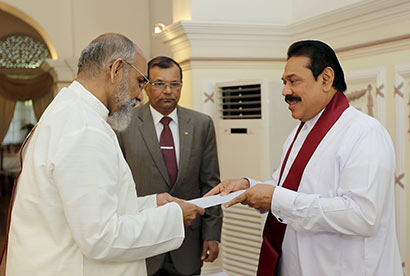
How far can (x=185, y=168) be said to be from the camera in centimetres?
274

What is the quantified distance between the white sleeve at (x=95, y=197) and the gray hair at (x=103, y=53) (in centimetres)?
27

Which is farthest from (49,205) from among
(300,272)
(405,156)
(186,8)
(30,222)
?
(186,8)

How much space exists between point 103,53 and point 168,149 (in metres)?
1.14

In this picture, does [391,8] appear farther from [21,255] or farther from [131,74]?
[21,255]

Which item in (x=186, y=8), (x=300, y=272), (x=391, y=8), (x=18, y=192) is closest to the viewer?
(x=18, y=192)

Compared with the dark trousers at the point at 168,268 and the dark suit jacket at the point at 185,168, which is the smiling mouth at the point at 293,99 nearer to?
the dark suit jacket at the point at 185,168

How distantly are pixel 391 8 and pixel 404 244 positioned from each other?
55.2 inches

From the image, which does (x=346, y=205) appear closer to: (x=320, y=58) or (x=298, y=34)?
(x=320, y=58)

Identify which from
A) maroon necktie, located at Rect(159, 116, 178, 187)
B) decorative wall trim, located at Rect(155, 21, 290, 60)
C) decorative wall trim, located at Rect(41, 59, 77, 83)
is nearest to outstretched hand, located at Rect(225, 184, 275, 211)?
maroon necktie, located at Rect(159, 116, 178, 187)

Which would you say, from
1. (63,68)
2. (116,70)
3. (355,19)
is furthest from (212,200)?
(63,68)

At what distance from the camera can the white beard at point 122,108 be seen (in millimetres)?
1760

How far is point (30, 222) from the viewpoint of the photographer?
5.24 ft

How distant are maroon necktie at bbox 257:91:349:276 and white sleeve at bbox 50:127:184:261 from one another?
0.67 meters

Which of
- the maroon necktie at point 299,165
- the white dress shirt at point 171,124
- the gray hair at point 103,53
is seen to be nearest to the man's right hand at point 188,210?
the maroon necktie at point 299,165
